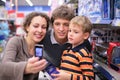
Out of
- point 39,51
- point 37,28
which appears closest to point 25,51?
point 37,28

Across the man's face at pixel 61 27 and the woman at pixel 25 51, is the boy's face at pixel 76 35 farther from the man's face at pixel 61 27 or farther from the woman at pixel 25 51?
the woman at pixel 25 51

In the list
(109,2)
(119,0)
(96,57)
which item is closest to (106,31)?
(96,57)

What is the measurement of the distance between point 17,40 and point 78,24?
0.53 metres

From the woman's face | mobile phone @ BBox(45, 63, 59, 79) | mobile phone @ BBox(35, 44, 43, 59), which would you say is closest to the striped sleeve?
mobile phone @ BBox(45, 63, 59, 79)

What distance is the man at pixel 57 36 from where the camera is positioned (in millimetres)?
1987

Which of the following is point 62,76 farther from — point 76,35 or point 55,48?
point 55,48

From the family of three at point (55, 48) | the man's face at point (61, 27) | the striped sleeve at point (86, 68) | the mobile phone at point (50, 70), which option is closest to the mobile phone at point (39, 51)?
the family of three at point (55, 48)

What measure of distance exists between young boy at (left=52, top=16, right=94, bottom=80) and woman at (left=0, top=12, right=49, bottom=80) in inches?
6.1

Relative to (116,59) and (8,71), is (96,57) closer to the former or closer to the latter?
(116,59)

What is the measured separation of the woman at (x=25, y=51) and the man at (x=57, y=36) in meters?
0.08

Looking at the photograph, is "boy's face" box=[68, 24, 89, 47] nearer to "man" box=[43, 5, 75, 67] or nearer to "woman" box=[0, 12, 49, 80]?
"man" box=[43, 5, 75, 67]

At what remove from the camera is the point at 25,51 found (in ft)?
6.73

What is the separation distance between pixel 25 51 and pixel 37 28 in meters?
0.20

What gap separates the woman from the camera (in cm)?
170
